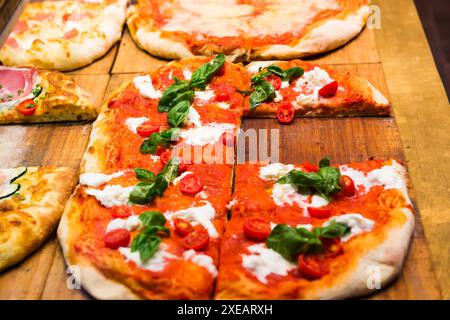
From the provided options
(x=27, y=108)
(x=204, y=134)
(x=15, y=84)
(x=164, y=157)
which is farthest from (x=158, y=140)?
(x=15, y=84)

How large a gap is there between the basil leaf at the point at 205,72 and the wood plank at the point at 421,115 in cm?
197

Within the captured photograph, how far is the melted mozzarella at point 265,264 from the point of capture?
4.03m

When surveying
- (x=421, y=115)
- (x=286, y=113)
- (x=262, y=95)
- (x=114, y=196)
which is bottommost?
(x=421, y=115)

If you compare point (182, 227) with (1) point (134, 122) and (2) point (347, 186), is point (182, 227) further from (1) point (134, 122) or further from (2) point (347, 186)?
(1) point (134, 122)

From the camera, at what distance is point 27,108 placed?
19.1ft

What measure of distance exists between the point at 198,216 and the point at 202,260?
440 mm

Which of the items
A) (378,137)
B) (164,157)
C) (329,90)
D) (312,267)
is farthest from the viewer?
(329,90)

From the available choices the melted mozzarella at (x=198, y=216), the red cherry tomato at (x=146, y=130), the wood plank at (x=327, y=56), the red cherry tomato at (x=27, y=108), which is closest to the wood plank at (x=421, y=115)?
the wood plank at (x=327, y=56)

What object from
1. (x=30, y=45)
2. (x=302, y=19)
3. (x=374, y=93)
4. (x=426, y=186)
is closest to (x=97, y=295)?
(x=426, y=186)

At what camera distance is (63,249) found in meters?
4.48

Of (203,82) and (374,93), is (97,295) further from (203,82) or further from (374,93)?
(374,93)

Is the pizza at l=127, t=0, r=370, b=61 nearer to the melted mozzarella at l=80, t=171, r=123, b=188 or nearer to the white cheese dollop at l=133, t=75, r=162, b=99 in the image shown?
the white cheese dollop at l=133, t=75, r=162, b=99

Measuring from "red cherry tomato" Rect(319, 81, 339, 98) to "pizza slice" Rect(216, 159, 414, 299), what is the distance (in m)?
1.06

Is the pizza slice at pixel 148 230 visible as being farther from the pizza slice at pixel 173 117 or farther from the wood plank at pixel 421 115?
the wood plank at pixel 421 115
